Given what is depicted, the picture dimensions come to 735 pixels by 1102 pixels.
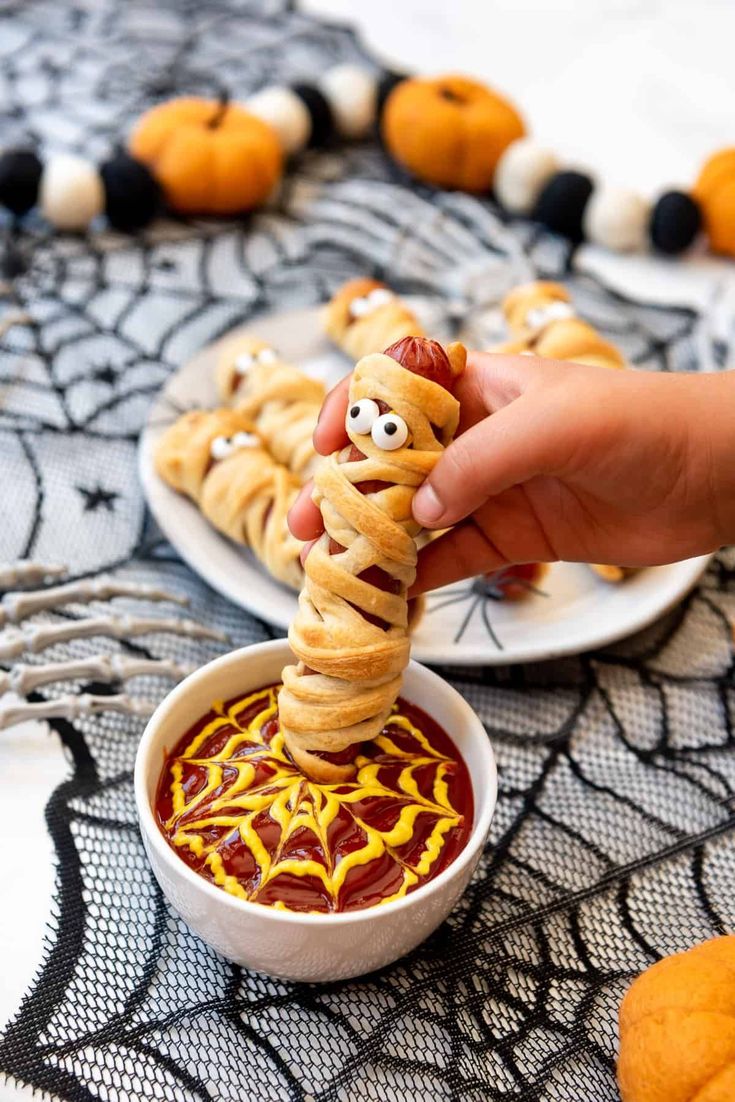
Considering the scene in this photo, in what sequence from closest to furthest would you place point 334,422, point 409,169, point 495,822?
point 334,422
point 495,822
point 409,169

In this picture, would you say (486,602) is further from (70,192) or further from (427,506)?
(70,192)

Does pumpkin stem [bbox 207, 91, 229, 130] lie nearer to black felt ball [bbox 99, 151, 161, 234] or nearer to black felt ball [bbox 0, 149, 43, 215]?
black felt ball [bbox 99, 151, 161, 234]

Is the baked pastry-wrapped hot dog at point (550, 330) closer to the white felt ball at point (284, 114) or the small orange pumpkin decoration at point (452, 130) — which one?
the small orange pumpkin decoration at point (452, 130)

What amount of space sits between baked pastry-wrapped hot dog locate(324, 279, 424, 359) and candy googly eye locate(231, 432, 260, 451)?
0.30 m

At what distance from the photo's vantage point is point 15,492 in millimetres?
1674

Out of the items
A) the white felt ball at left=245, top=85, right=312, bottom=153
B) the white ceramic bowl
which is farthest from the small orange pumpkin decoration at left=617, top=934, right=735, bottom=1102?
the white felt ball at left=245, top=85, right=312, bottom=153

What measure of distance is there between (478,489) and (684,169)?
208cm

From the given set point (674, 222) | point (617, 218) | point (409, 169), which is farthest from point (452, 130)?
point (674, 222)

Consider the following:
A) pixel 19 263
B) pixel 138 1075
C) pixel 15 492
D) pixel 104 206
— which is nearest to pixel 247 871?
pixel 138 1075

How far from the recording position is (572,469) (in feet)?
3.64

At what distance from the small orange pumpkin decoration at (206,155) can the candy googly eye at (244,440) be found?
35.6 inches

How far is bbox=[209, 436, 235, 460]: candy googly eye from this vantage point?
5.20 feet

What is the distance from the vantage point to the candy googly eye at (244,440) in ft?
5.31

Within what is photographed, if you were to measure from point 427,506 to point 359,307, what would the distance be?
0.95m
